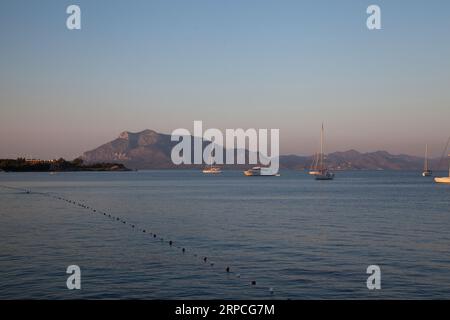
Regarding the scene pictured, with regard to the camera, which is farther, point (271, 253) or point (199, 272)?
point (271, 253)

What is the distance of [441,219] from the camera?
159ft

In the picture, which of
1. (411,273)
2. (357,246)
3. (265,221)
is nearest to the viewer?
(411,273)

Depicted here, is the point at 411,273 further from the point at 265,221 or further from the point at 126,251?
the point at 265,221

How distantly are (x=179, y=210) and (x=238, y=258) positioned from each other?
3301 cm

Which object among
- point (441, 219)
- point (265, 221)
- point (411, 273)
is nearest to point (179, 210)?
point (265, 221)
